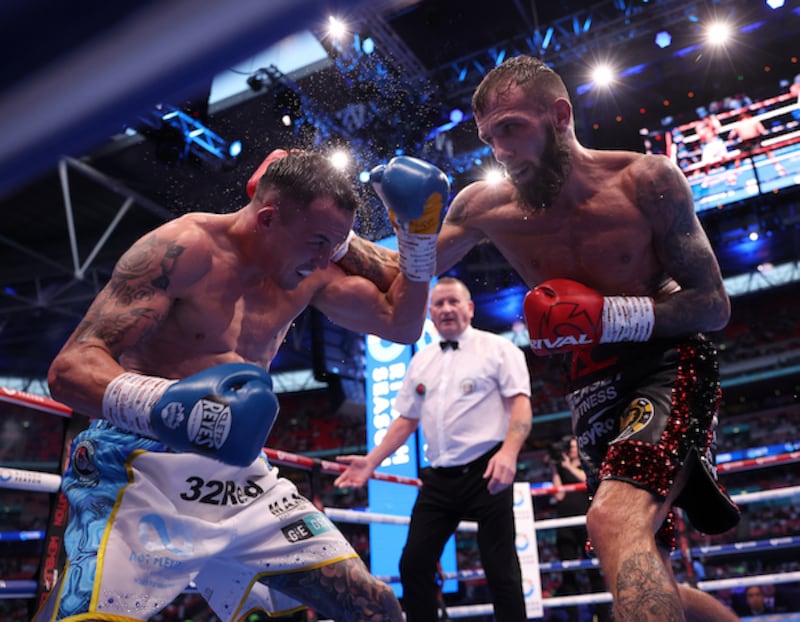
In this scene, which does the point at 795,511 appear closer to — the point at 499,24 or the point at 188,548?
the point at 499,24

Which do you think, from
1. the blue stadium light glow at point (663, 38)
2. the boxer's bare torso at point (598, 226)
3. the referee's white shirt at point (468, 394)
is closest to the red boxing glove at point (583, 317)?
the boxer's bare torso at point (598, 226)

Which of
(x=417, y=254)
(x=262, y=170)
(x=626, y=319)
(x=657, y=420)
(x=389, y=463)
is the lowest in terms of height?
(x=657, y=420)

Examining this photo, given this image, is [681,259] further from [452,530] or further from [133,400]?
[452,530]

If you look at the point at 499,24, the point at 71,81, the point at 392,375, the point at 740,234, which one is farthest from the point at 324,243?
the point at 740,234

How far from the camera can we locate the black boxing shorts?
162 centimetres

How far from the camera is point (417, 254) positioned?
1.93m

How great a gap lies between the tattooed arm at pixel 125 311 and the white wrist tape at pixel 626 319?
38.1 inches

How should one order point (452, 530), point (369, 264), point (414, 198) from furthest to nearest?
point (452, 530) → point (369, 264) → point (414, 198)

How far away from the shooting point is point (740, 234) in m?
9.55

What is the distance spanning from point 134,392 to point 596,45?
20.4 feet

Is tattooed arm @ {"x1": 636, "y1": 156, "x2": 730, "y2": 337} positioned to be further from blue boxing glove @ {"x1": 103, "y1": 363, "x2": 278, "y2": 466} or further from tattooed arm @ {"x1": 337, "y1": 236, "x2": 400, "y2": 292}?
blue boxing glove @ {"x1": 103, "y1": 363, "x2": 278, "y2": 466}

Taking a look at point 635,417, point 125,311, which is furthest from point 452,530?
point 125,311

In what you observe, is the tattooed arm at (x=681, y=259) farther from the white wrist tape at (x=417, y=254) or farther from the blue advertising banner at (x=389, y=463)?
the blue advertising banner at (x=389, y=463)

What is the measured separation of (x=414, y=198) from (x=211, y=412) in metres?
0.80
